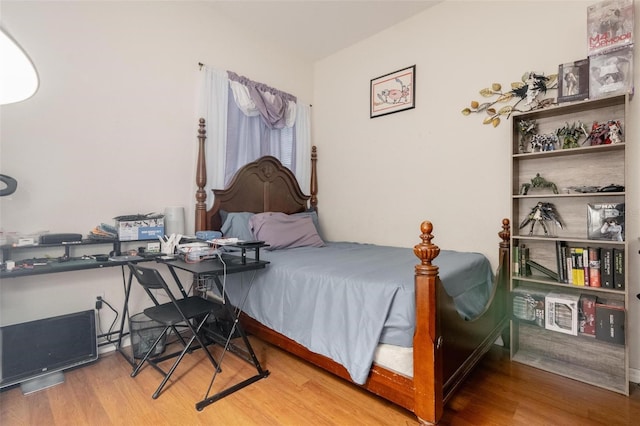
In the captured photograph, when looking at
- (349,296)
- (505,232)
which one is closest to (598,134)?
(505,232)

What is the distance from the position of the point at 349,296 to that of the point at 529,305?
52.7 inches

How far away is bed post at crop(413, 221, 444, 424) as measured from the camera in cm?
131

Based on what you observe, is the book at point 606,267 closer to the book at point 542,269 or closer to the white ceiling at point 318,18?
the book at point 542,269

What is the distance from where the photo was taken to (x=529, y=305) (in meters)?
2.07

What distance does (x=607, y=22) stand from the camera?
187 cm

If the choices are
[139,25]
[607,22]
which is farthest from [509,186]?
[139,25]

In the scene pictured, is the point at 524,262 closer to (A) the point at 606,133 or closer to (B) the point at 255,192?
(A) the point at 606,133

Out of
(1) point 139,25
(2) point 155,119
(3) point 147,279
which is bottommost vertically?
(3) point 147,279

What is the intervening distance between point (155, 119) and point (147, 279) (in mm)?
1373

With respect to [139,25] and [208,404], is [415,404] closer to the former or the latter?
[208,404]

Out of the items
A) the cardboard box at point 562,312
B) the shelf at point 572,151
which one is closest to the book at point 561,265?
the cardboard box at point 562,312

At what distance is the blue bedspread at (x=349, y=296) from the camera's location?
4.78 ft

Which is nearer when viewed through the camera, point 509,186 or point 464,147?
point 509,186

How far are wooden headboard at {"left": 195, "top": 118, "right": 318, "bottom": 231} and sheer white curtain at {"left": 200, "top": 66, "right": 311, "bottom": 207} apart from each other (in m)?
0.09
